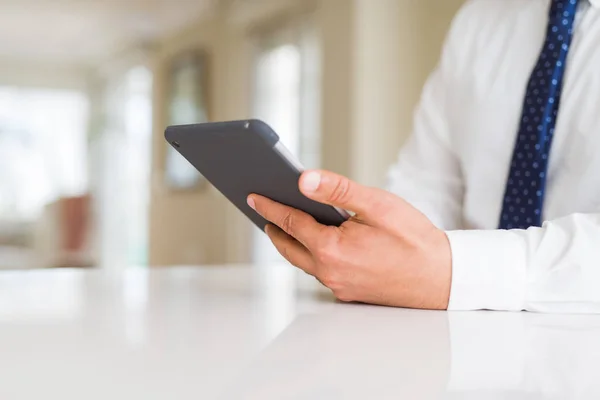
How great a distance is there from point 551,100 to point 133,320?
714 millimetres

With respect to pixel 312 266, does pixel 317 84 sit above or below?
above

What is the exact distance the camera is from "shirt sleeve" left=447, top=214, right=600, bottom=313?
2.62 feet

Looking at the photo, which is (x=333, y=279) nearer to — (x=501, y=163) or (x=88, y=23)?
(x=501, y=163)

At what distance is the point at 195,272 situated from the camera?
1.29m

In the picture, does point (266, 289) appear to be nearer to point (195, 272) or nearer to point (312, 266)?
point (312, 266)

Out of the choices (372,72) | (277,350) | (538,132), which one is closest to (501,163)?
(538,132)

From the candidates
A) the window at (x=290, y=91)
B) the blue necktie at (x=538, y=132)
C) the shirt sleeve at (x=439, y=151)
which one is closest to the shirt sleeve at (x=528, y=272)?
the blue necktie at (x=538, y=132)

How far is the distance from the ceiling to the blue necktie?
4.83 meters

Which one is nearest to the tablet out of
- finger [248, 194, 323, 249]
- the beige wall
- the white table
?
finger [248, 194, 323, 249]

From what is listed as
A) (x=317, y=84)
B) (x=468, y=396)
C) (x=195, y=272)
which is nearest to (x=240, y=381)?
(x=468, y=396)

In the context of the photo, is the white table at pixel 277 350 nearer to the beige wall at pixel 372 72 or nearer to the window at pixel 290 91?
the beige wall at pixel 372 72

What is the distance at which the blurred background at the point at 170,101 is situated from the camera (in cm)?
362

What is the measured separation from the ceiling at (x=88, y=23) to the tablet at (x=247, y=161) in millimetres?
5091

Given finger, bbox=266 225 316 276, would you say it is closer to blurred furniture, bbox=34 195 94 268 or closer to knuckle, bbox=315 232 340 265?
knuckle, bbox=315 232 340 265
